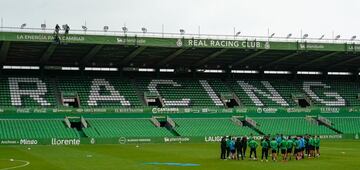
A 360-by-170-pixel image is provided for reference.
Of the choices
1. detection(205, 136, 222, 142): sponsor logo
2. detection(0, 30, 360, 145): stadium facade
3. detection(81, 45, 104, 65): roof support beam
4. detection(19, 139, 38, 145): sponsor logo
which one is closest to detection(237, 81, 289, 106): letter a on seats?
detection(0, 30, 360, 145): stadium facade

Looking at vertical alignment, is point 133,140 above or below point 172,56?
below

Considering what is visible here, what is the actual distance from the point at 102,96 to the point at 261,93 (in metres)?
22.2

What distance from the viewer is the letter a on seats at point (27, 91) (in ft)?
215

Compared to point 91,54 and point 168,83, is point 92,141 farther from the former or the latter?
point 168,83

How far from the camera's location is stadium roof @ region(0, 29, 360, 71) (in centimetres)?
5925

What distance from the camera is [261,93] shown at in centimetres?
7606

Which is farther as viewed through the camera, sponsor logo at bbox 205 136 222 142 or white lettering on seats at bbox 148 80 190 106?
white lettering on seats at bbox 148 80 190 106

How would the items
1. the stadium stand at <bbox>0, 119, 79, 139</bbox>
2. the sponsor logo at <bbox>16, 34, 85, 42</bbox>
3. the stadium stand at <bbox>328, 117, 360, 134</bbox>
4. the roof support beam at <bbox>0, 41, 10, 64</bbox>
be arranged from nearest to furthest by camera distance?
the sponsor logo at <bbox>16, 34, 85, 42</bbox> < the stadium stand at <bbox>0, 119, 79, 139</bbox> < the roof support beam at <bbox>0, 41, 10, 64</bbox> < the stadium stand at <bbox>328, 117, 360, 134</bbox>

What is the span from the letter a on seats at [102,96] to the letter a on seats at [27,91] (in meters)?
5.57

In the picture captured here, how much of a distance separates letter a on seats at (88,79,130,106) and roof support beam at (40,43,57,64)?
6867 mm

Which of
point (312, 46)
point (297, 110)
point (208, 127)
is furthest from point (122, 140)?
point (312, 46)

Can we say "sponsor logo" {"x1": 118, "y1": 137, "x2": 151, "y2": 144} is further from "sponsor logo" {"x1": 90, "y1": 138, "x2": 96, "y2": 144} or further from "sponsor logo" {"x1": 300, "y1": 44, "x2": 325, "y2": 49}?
"sponsor logo" {"x1": 300, "y1": 44, "x2": 325, "y2": 49}

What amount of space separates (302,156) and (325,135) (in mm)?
30277

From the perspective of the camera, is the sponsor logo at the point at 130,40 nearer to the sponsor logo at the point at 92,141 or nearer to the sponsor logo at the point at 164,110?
the sponsor logo at the point at 164,110
